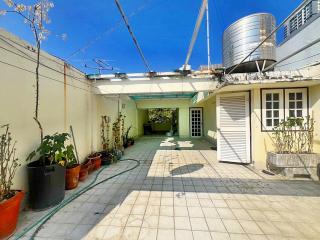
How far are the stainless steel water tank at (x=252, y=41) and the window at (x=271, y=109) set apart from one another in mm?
1290

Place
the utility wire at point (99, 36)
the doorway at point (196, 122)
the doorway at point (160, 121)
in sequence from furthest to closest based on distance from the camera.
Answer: the doorway at point (160, 121)
the doorway at point (196, 122)
the utility wire at point (99, 36)

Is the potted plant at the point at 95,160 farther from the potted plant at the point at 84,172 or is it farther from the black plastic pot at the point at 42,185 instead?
the black plastic pot at the point at 42,185

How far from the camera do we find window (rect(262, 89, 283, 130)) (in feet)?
16.2

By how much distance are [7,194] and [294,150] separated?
5895 mm

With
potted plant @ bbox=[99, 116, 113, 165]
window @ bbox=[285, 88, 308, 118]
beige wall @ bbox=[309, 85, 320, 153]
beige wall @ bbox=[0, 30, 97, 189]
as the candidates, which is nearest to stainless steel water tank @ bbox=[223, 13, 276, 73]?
window @ bbox=[285, 88, 308, 118]

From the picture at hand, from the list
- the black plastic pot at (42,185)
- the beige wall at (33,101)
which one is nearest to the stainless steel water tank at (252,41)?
the beige wall at (33,101)

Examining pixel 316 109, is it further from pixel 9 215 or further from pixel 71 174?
pixel 9 215

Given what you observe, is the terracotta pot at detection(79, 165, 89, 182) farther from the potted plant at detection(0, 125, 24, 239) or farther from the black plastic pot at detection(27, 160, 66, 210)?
the potted plant at detection(0, 125, 24, 239)

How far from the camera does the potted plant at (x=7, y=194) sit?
2.18 metres

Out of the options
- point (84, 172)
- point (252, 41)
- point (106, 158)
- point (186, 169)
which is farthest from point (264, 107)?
point (84, 172)

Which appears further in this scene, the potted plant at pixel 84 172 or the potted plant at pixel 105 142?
the potted plant at pixel 105 142

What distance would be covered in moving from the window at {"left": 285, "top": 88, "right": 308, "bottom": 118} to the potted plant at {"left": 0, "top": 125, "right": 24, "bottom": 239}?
5.99 meters

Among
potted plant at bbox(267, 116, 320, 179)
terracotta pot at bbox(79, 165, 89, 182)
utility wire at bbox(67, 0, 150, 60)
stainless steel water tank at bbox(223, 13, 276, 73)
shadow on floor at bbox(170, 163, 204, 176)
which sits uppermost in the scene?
stainless steel water tank at bbox(223, 13, 276, 73)

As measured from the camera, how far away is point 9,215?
7.36 ft
